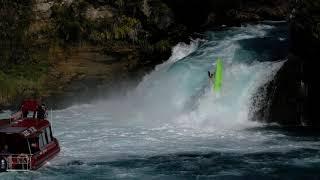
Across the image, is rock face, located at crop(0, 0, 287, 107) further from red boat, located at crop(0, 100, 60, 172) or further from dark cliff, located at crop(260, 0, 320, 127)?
red boat, located at crop(0, 100, 60, 172)

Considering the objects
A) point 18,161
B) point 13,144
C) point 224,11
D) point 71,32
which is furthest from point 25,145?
point 224,11

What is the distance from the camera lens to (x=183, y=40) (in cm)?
3891

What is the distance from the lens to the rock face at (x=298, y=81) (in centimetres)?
2988

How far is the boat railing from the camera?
2244 cm

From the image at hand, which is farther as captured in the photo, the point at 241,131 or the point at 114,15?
the point at 114,15

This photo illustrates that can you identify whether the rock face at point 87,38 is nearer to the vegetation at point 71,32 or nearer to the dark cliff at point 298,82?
the vegetation at point 71,32

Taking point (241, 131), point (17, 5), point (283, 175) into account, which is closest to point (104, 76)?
point (17, 5)

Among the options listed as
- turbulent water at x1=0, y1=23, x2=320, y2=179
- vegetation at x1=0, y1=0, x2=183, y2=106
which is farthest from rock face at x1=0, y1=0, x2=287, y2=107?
turbulent water at x1=0, y1=23, x2=320, y2=179

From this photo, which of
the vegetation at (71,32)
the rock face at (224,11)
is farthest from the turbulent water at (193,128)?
the vegetation at (71,32)

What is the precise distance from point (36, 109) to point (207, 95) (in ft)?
30.5

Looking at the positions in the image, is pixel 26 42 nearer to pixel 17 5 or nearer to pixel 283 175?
pixel 17 5

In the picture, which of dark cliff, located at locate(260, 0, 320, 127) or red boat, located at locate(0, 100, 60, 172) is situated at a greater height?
dark cliff, located at locate(260, 0, 320, 127)

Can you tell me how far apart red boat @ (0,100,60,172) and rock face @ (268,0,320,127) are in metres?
11.3

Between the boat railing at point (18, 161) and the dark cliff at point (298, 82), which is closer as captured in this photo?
the boat railing at point (18, 161)
